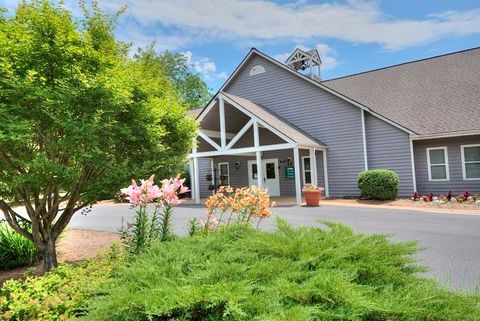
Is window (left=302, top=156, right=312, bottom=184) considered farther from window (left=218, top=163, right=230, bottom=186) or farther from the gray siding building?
window (left=218, top=163, right=230, bottom=186)

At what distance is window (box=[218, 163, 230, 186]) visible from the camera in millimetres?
21484

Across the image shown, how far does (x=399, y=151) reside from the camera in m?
16.2

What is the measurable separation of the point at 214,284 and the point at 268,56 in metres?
18.8

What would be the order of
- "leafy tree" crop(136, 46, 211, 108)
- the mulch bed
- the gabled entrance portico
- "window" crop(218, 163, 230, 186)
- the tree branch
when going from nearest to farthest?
the tree branch
the mulch bed
the gabled entrance portico
"window" crop(218, 163, 230, 186)
"leafy tree" crop(136, 46, 211, 108)

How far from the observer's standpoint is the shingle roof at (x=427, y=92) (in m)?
15.8

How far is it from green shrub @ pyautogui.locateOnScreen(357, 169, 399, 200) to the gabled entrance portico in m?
2.73

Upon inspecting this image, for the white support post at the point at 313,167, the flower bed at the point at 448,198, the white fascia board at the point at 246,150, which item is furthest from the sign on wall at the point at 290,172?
the flower bed at the point at 448,198

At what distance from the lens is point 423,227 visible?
9367 mm

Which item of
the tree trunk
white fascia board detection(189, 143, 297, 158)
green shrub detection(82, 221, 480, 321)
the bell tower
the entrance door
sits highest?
the bell tower

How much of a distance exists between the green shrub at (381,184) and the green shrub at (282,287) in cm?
1273

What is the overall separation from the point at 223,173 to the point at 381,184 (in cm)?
968

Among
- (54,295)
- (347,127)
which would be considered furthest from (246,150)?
(54,295)

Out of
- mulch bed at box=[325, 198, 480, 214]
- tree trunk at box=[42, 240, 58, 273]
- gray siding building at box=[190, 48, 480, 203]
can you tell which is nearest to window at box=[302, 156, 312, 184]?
gray siding building at box=[190, 48, 480, 203]

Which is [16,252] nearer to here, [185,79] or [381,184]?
[381,184]
